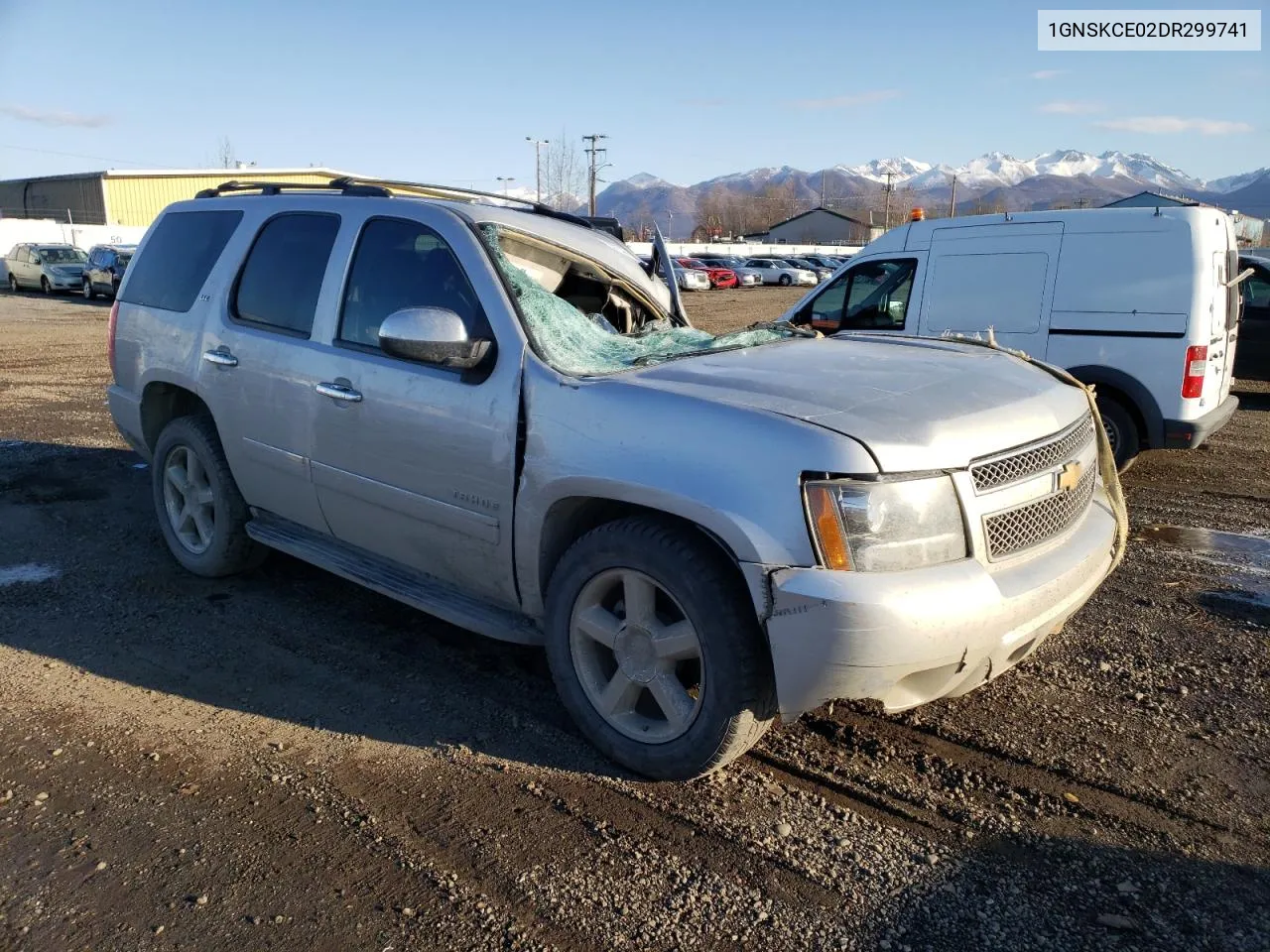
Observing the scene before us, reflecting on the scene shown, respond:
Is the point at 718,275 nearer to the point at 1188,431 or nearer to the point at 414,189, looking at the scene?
the point at 1188,431

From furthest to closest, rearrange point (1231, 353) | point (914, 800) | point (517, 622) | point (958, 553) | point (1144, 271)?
point (1231, 353), point (1144, 271), point (517, 622), point (914, 800), point (958, 553)

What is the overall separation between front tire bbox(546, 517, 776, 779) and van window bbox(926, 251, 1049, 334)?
5543mm

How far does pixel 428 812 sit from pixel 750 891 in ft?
3.42

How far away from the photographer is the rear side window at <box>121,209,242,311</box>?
4.91 m

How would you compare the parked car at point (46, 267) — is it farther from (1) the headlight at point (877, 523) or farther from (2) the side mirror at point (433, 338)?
(1) the headlight at point (877, 523)

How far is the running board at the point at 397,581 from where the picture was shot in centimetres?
360

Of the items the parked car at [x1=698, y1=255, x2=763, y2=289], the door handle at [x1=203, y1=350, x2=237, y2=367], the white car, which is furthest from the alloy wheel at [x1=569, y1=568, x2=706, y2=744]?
the white car

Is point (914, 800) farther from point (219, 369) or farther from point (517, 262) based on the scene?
point (219, 369)

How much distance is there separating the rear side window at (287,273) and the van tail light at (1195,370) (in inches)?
234

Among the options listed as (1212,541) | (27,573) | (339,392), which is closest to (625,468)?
(339,392)

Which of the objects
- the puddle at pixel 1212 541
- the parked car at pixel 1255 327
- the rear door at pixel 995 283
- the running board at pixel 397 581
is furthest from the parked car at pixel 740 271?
the running board at pixel 397 581

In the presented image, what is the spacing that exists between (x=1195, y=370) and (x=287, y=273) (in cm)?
616

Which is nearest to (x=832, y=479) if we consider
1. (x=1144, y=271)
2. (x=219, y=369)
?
(x=219, y=369)

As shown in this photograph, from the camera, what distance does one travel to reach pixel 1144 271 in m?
7.07
